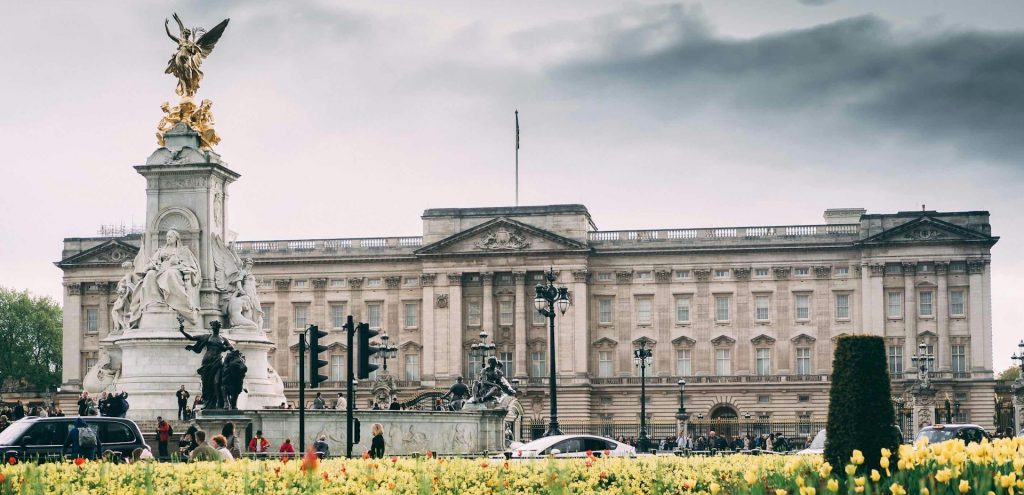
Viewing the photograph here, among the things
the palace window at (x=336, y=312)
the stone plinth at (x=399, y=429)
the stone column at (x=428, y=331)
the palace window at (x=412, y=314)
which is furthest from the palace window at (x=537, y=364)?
the stone plinth at (x=399, y=429)

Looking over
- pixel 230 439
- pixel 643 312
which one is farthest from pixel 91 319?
pixel 230 439

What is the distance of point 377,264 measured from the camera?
104 meters

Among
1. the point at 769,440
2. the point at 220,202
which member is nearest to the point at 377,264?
the point at 769,440

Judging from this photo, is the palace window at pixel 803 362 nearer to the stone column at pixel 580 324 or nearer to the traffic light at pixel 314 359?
the stone column at pixel 580 324

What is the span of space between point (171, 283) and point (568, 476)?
26.9 meters

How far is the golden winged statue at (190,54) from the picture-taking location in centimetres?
4419

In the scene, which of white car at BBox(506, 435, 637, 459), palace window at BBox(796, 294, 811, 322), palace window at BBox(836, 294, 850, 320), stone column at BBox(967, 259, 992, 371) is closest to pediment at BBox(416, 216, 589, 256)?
palace window at BBox(796, 294, 811, 322)

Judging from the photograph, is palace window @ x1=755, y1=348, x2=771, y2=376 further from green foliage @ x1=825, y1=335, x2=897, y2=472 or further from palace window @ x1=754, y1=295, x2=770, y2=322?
green foliage @ x1=825, y1=335, x2=897, y2=472

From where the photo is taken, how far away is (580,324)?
101 m

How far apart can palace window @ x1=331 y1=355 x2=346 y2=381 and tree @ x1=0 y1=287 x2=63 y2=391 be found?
2988 cm

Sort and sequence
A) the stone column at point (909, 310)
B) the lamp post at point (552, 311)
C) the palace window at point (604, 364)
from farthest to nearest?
the palace window at point (604, 364) → the stone column at point (909, 310) → the lamp post at point (552, 311)

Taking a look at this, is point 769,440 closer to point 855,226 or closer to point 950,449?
point 855,226

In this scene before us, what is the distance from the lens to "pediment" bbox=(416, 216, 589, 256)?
10119 centimetres

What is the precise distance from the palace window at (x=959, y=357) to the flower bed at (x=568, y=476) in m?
79.5
